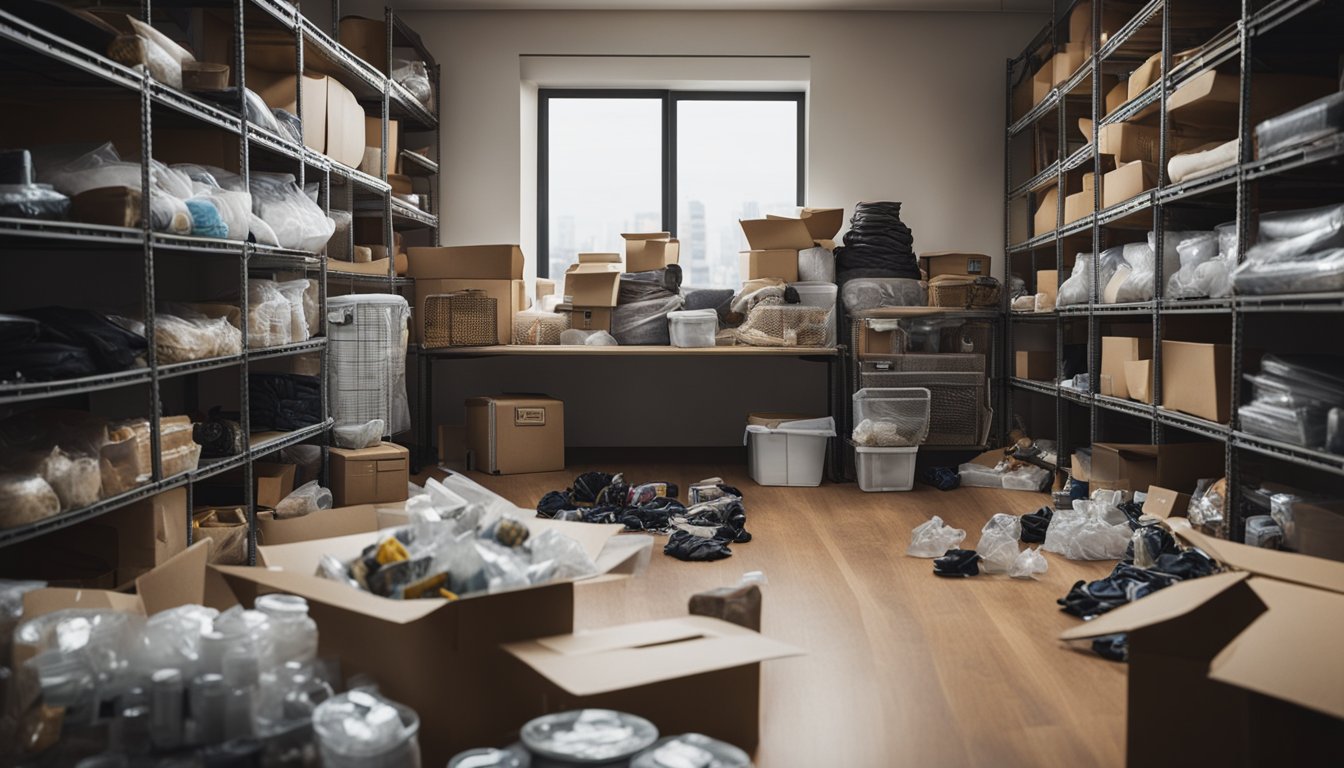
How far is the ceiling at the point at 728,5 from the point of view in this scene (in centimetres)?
618

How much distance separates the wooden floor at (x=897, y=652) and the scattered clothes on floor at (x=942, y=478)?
2.31 feet

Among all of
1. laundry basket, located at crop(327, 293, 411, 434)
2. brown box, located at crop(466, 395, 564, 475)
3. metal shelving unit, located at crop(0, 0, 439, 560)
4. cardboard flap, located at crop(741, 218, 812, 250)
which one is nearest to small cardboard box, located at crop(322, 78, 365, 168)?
metal shelving unit, located at crop(0, 0, 439, 560)

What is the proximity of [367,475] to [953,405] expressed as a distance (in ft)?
10.0

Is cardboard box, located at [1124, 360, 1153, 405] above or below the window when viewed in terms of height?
below

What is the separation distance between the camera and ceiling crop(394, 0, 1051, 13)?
20.3ft

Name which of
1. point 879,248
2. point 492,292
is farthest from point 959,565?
point 492,292

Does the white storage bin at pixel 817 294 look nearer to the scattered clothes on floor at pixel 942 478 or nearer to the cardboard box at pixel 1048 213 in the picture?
the scattered clothes on floor at pixel 942 478

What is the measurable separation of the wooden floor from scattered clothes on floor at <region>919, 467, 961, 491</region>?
703mm

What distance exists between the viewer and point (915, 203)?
6418mm

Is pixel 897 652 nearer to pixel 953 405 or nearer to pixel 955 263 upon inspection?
pixel 953 405

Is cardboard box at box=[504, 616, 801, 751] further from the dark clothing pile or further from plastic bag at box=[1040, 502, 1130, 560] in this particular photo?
the dark clothing pile

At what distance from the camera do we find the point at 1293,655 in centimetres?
164

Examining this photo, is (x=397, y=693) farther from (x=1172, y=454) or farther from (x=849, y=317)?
(x=849, y=317)

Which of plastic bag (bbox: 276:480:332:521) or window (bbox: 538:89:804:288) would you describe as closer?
plastic bag (bbox: 276:480:332:521)
